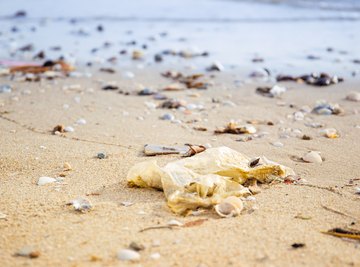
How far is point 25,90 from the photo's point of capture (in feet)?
20.5

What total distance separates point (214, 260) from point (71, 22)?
421 inches

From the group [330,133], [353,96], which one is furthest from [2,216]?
[353,96]

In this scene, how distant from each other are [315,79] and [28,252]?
5.08 meters

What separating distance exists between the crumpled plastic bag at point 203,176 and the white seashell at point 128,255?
0.55 m

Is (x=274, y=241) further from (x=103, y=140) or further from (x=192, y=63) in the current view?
(x=192, y=63)

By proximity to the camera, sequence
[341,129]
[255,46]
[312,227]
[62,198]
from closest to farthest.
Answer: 1. [312,227]
2. [62,198]
3. [341,129]
4. [255,46]

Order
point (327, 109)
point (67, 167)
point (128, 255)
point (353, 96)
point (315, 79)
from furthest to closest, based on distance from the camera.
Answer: point (315, 79) → point (353, 96) → point (327, 109) → point (67, 167) → point (128, 255)

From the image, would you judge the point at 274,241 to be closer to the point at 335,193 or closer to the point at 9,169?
the point at 335,193

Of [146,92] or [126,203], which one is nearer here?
[126,203]

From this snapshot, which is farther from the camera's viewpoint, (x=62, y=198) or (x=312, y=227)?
(x=62, y=198)

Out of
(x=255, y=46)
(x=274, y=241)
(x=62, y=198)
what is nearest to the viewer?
(x=274, y=241)

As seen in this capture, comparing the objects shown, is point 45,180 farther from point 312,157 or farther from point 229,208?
point 312,157

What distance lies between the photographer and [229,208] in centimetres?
297

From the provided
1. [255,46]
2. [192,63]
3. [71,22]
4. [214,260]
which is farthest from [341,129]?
[71,22]
